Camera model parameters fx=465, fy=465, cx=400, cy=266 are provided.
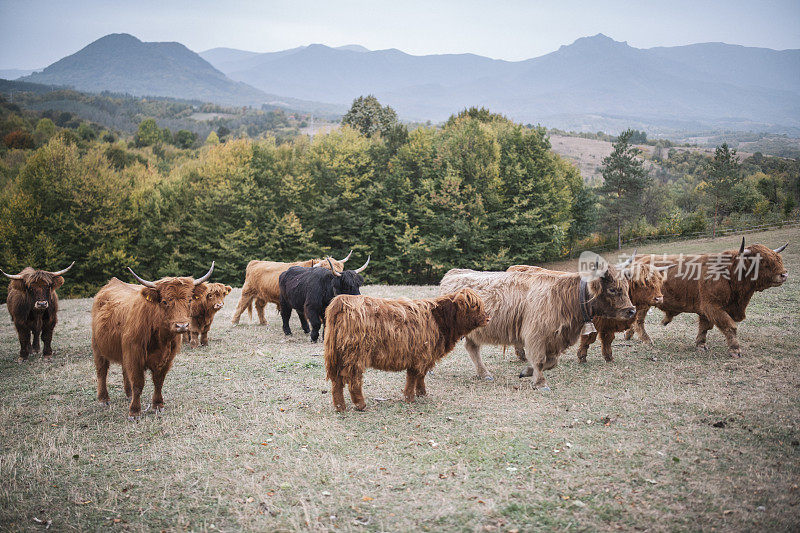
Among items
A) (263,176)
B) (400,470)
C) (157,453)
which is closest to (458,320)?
(400,470)

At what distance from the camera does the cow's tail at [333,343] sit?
6.54 meters

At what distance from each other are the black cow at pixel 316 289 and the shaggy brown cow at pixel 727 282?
6942 mm

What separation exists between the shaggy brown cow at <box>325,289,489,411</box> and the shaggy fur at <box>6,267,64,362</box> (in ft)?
25.1

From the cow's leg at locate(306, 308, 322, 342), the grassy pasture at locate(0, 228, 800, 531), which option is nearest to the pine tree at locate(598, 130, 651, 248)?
the grassy pasture at locate(0, 228, 800, 531)

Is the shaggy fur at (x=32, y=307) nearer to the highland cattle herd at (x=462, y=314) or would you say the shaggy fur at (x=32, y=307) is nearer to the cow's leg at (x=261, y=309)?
the highland cattle herd at (x=462, y=314)

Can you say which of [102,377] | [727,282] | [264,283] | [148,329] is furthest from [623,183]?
[102,377]

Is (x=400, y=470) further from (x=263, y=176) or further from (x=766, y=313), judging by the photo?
(x=263, y=176)

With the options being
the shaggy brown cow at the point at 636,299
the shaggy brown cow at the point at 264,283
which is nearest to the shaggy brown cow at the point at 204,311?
the shaggy brown cow at the point at 264,283

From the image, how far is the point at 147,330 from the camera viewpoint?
659cm

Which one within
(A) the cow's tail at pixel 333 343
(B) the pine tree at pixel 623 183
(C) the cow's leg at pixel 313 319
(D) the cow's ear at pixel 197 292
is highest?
(B) the pine tree at pixel 623 183

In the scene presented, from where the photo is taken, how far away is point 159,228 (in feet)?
118

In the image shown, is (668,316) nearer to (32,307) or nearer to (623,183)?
(32,307)

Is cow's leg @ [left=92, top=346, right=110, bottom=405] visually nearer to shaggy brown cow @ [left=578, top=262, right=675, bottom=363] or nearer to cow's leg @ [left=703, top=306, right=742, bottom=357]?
shaggy brown cow @ [left=578, top=262, right=675, bottom=363]

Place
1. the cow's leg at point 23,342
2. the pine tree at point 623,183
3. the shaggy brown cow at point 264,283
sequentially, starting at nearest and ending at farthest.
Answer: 1. the cow's leg at point 23,342
2. the shaggy brown cow at point 264,283
3. the pine tree at point 623,183
